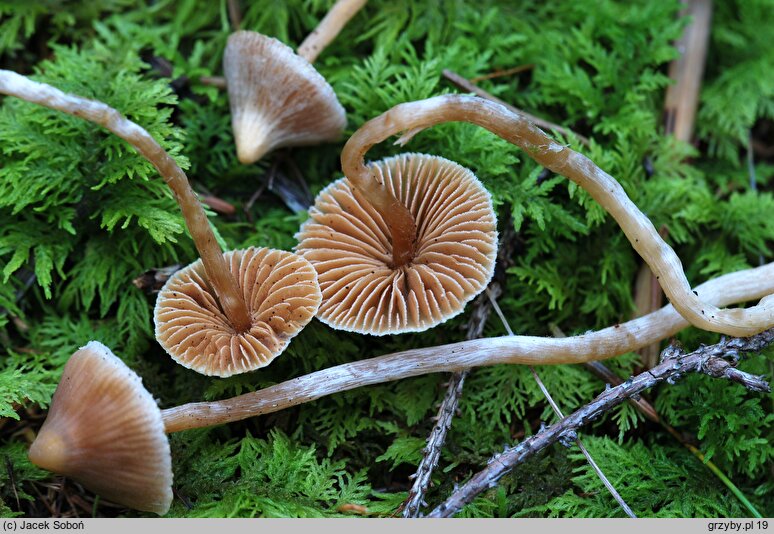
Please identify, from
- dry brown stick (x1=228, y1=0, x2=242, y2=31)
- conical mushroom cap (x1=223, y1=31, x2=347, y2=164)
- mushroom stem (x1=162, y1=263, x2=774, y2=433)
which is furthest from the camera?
dry brown stick (x1=228, y1=0, x2=242, y2=31)

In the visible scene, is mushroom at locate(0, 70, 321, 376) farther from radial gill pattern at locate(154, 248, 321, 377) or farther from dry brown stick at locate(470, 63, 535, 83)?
dry brown stick at locate(470, 63, 535, 83)

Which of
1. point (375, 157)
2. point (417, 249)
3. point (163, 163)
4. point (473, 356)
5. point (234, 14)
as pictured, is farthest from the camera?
point (234, 14)

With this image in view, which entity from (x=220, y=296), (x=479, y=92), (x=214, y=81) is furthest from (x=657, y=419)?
(x=214, y=81)

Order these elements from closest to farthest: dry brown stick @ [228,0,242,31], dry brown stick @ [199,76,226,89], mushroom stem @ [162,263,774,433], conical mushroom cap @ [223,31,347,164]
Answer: mushroom stem @ [162,263,774,433], conical mushroom cap @ [223,31,347,164], dry brown stick @ [199,76,226,89], dry brown stick @ [228,0,242,31]

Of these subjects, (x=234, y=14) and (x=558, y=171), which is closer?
(x=558, y=171)

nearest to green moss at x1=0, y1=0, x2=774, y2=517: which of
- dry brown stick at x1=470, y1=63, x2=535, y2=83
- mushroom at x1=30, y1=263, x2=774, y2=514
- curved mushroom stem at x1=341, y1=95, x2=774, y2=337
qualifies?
dry brown stick at x1=470, y1=63, x2=535, y2=83

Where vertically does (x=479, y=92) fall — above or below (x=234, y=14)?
below

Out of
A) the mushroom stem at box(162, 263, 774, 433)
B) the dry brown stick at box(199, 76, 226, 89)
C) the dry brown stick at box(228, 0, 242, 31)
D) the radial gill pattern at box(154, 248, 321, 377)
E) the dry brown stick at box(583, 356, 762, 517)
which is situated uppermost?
the dry brown stick at box(228, 0, 242, 31)

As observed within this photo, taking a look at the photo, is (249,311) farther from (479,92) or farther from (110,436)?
(479,92)
